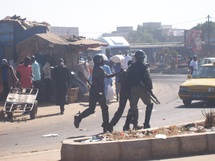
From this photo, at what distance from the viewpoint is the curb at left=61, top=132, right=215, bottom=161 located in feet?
28.6

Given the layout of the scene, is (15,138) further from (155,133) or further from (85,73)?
(85,73)

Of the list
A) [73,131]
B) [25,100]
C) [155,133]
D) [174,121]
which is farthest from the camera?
[25,100]

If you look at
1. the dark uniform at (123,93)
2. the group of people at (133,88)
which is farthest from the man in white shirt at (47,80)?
the dark uniform at (123,93)

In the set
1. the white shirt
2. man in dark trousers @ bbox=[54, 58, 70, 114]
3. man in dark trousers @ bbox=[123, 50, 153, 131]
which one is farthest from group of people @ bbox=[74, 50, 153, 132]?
the white shirt

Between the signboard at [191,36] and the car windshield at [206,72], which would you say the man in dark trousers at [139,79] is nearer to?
the car windshield at [206,72]

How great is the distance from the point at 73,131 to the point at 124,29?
139 m

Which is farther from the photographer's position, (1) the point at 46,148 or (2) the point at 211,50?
(2) the point at 211,50

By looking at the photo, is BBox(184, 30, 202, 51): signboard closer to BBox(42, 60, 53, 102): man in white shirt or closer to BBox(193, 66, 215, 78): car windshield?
BBox(193, 66, 215, 78): car windshield

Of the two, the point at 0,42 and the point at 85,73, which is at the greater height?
the point at 0,42

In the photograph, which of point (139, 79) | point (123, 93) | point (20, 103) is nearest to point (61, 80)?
point (20, 103)

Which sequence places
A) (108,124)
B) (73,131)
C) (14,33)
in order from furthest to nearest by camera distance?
(14,33), (73,131), (108,124)

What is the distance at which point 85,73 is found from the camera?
22.8 metres

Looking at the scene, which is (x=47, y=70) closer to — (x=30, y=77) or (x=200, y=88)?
(x=30, y=77)

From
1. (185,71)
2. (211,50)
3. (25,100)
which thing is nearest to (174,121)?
(25,100)
